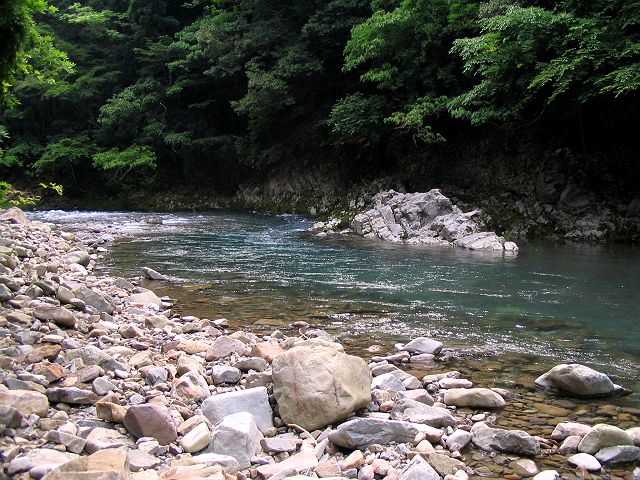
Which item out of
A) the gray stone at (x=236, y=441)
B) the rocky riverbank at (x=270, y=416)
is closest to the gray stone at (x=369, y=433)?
Result: the rocky riverbank at (x=270, y=416)

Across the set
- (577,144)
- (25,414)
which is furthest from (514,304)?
(577,144)

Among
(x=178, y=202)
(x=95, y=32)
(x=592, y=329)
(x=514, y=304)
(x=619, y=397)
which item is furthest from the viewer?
(x=95, y=32)

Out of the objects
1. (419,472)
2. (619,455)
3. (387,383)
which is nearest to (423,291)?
(387,383)

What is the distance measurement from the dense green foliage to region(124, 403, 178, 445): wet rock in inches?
145

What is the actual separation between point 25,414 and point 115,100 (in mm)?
25927

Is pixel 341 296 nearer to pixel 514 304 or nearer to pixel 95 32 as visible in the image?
pixel 514 304

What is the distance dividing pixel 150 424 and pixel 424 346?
2.84m

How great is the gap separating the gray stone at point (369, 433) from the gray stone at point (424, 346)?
71.2 inches

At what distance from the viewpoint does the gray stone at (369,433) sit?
3131 millimetres

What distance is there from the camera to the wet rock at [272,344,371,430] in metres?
3.35

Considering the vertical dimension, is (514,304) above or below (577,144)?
below

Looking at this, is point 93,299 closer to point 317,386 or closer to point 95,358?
point 95,358

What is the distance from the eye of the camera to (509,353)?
16.9ft

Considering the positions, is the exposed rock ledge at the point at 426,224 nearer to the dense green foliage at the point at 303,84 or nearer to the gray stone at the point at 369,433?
the dense green foliage at the point at 303,84
